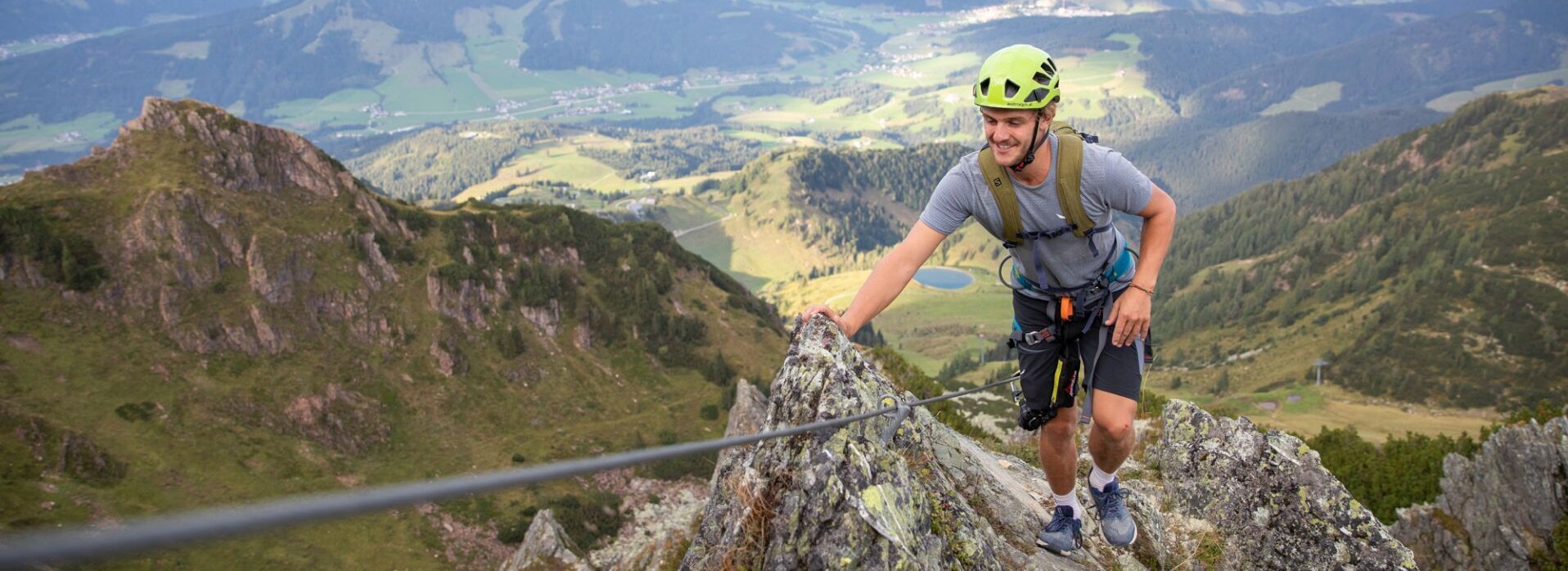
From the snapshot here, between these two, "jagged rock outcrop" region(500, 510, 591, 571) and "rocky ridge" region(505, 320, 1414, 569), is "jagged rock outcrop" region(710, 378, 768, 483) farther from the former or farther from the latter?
"rocky ridge" region(505, 320, 1414, 569)

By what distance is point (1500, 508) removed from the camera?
36.6 meters

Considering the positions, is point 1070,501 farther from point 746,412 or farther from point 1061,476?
point 746,412

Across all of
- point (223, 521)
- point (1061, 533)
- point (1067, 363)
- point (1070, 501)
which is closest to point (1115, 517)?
point (1070, 501)

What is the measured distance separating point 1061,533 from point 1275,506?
171 inches

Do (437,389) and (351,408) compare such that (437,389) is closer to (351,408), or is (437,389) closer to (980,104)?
(351,408)

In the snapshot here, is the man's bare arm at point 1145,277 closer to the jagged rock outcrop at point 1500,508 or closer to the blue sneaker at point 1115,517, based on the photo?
the blue sneaker at point 1115,517

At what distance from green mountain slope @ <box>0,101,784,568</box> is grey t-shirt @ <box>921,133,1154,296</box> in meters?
65.7

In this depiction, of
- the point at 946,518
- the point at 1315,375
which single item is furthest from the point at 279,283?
the point at 1315,375

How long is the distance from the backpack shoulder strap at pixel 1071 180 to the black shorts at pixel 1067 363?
137cm

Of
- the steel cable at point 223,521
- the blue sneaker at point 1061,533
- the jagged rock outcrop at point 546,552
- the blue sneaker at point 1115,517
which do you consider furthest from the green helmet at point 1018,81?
the jagged rock outcrop at point 546,552

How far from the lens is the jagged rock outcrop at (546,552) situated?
164 feet

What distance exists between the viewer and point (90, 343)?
81.2 meters

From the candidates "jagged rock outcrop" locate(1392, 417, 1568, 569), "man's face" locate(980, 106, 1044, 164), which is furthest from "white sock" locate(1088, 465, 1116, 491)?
"jagged rock outcrop" locate(1392, 417, 1568, 569)

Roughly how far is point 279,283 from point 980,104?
10990 cm
